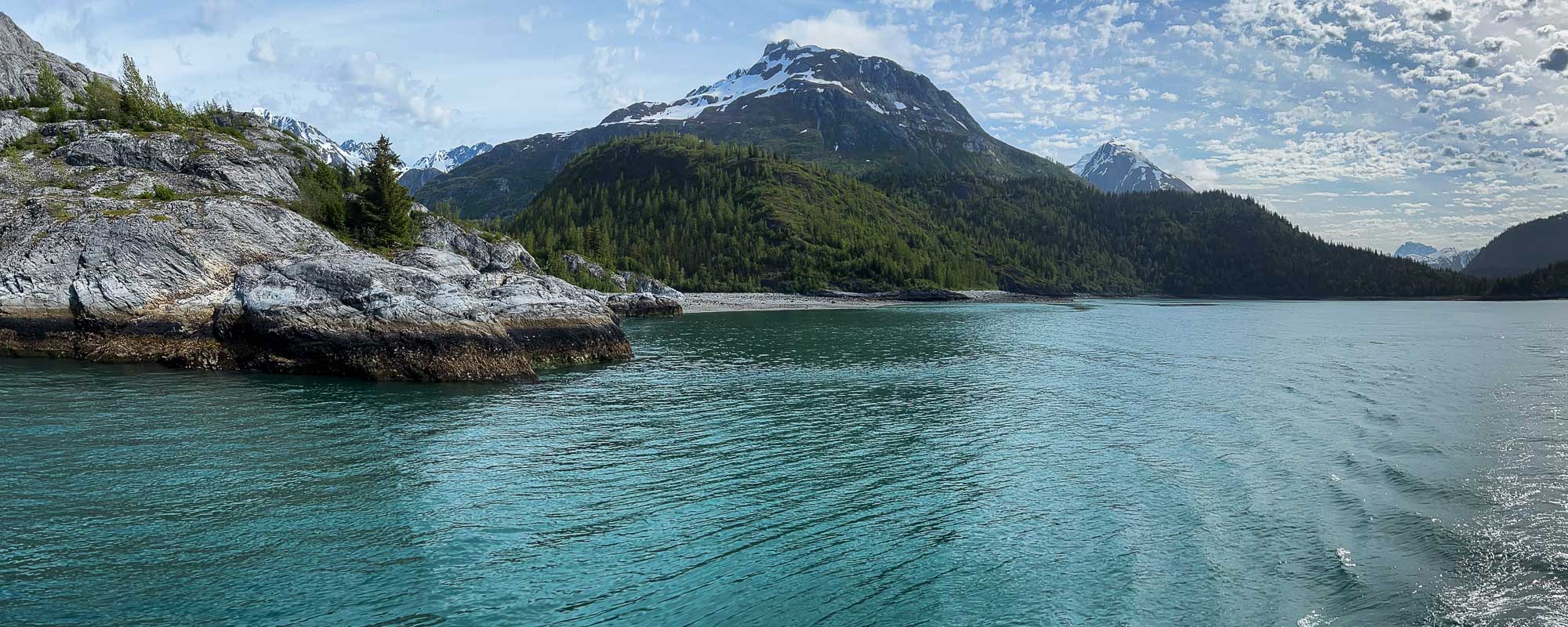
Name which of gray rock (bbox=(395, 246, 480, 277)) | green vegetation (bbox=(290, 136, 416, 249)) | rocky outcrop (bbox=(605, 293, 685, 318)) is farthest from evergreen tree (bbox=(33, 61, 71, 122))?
rocky outcrop (bbox=(605, 293, 685, 318))

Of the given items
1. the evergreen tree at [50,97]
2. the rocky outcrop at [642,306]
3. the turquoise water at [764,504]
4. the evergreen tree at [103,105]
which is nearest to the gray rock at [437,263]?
the turquoise water at [764,504]

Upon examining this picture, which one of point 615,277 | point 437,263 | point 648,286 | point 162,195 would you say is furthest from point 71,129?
point 615,277

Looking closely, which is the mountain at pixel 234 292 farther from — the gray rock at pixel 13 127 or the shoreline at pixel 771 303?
the shoreline at pixel 771 303

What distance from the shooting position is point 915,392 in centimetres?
4297

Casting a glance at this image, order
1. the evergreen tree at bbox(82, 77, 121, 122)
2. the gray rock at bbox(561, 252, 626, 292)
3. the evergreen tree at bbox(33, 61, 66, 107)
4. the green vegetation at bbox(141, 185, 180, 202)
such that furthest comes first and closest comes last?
the gray rock at bbox(561, 252, 626, 292), the evergreen tree at bbox(33, 61, 66, 107), the evergreen tree at bbox(82, 77, 121, 122), the green vegetation at bbox(141, 185, 180, 202)

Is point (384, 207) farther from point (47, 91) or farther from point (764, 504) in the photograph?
point (764, 504)

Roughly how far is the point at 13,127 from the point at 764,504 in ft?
260

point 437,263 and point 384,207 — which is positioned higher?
point 384,207

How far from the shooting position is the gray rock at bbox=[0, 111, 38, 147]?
6058 centimetres

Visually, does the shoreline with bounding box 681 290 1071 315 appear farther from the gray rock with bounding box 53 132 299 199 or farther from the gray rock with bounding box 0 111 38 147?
the gray rock with bounding box 0 111 38 147

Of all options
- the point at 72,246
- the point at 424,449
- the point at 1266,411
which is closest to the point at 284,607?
the point at 424,449

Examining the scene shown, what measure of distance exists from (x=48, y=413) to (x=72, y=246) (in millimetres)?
25053

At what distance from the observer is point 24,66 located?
8744cm

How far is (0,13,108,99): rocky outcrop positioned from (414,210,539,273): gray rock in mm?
39441
